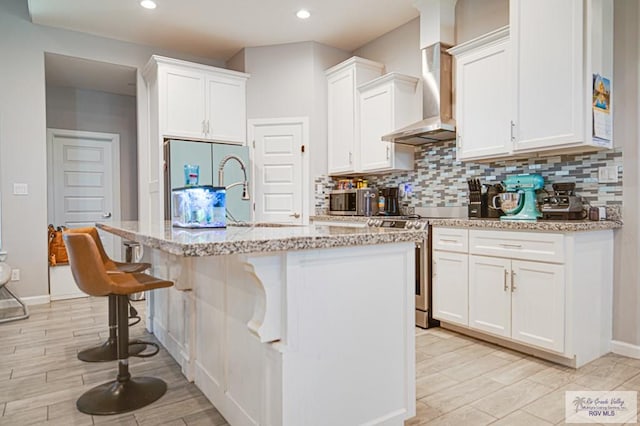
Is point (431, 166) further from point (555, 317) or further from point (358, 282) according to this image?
point (358, 282)

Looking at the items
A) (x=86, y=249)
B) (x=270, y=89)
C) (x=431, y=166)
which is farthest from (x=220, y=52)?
(x=86, y=249)

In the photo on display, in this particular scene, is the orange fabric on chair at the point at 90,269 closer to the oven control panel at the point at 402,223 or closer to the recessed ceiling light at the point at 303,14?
the oven control panel at the point at 402,223

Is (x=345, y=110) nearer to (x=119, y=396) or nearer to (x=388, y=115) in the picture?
(x=388, y=115)

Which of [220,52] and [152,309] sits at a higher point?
[220,52]

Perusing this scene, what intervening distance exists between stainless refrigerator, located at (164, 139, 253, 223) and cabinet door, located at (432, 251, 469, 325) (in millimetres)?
2143

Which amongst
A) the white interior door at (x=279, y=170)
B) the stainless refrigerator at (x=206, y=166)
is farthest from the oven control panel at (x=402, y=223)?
the stainless refrigerator at (x=206, y=166)

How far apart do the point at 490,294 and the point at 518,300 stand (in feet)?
0.67

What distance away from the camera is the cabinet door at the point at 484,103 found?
3.03 m

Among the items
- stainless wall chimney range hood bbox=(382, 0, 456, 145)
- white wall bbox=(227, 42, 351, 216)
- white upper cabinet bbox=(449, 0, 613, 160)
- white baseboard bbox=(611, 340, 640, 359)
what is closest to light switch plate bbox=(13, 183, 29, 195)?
white wall bbox=(227, 42, 351, 216)

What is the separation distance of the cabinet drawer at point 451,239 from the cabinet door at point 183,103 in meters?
2.92

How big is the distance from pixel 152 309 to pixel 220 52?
3.47 meters

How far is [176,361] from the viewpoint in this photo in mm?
2580

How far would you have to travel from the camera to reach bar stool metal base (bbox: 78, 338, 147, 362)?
105 inches

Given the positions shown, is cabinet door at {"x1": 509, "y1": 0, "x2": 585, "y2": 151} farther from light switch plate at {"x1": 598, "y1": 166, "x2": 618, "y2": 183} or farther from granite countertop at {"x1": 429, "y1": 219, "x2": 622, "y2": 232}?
granite countertop at {"x1": 429, "y1": 219, "x2": 622, "y2": 232}
